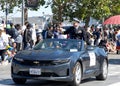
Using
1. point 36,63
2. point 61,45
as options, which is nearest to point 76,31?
point 61,45

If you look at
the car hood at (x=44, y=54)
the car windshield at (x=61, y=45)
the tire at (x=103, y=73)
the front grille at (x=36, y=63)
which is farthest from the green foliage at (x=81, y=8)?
the front grille at (x=36, y=63)

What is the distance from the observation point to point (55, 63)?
12039 millimetres

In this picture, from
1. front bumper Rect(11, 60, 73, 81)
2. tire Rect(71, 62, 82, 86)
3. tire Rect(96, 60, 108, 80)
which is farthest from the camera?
tire Rect(96, 60, 108, 80)

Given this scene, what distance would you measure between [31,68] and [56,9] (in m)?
23.0

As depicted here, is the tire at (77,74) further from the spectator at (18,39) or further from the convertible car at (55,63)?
the spectator at (18,39)

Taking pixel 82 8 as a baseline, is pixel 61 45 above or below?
below

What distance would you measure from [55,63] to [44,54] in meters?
0.50

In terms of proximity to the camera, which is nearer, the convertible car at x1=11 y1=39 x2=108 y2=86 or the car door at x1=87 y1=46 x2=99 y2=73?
the convertible car at x1=11 y1=39 x2=108 y2=86

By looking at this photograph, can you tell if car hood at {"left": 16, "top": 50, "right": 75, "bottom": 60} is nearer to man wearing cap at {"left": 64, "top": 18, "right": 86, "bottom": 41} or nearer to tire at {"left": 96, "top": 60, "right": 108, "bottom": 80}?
tire at {"left": 96, "top": 60, "right": 108, "bottom": 80}

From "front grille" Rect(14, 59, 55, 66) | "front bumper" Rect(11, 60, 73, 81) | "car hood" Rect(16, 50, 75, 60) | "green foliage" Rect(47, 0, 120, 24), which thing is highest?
"green foliage" Rect(47, 0, 120, 24)

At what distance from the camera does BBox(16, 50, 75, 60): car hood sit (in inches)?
479

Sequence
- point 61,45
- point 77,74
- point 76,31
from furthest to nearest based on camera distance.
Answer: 1. point 76,31
2. point 61,45
3. point 77,74

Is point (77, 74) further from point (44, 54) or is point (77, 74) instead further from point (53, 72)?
point (44, 54)

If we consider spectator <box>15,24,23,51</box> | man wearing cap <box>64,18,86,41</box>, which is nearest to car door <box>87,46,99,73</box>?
man wearing cap <box>64,18,86,41</box>
